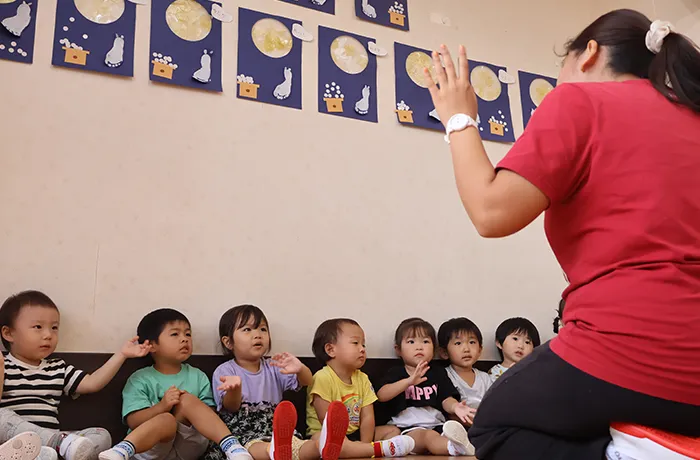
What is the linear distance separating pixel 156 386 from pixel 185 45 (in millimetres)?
1377

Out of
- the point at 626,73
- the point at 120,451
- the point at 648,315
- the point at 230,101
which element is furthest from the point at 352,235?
the point at 648,315

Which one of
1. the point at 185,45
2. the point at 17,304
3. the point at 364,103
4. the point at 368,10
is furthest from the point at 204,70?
the point at 17,304

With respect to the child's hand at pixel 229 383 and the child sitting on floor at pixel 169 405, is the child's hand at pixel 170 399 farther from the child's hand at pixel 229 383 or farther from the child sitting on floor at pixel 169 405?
the child's hand at pixel 229 383

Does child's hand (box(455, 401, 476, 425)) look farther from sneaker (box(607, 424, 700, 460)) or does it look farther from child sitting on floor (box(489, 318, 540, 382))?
sneaker (box(607, 424, 700, 460))

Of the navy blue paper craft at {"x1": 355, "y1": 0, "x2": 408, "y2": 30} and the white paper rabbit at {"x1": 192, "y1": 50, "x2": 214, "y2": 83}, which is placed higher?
the navy blue paper craft at {"x1": 355, "y1": 0, "x2": 408, "y2": 30}

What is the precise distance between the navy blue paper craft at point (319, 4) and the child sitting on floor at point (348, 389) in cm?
147

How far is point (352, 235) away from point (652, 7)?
2204mm

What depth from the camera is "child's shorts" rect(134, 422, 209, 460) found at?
203cm

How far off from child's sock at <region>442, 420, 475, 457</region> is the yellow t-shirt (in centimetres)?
35

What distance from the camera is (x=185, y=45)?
2.60 m

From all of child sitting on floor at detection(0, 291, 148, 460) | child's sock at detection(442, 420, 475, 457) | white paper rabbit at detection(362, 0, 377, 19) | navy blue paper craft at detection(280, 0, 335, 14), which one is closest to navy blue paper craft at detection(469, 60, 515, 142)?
white paper rabbit at detection(362, 0, 377, 19)

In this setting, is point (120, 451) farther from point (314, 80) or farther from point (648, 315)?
point (314, 80)

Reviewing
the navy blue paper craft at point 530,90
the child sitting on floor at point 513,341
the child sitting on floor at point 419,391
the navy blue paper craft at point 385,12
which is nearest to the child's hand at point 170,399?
the child sitting on floor at point 419,391

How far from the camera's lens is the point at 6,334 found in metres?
2.04
